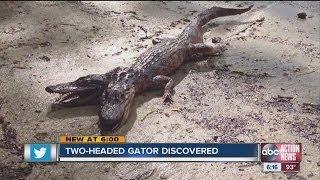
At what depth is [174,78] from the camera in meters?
5.96

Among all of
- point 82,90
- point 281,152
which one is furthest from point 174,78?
point 281,152

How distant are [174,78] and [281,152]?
207cm

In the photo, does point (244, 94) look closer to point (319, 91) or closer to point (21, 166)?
point (319, 91)

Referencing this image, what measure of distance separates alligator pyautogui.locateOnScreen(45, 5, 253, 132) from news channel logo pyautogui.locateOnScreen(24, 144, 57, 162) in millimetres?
607

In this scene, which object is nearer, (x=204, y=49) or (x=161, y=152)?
(x=161, y=152)

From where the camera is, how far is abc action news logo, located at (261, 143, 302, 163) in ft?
14.0

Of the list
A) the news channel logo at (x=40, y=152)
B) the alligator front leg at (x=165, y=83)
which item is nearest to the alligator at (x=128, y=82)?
the alligator front leg at (x=165, y=83)

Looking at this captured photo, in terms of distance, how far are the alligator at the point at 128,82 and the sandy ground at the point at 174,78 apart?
136 millimetres

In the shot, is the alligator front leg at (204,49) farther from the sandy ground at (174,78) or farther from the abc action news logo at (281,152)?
the abc action news logo at (281,152)

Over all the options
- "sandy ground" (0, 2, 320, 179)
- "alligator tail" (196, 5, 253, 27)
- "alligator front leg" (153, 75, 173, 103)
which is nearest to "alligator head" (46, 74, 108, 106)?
"sandy ground" (0, 2, 320, 179)

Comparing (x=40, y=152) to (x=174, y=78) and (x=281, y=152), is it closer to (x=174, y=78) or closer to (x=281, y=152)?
(x=174, y=78)

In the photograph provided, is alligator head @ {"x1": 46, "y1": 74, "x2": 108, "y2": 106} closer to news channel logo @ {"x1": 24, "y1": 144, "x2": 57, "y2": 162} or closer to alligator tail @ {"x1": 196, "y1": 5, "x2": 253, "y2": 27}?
news channel logo @ {"x1": 24, "y1": 144, "x2": 57, "y2": 162}

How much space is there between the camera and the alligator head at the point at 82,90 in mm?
5219

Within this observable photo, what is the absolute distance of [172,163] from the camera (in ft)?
14.3
